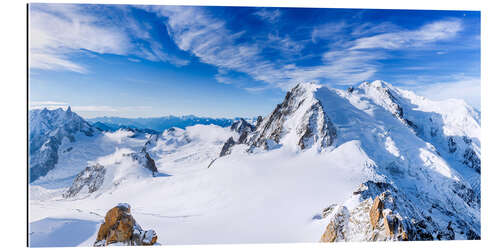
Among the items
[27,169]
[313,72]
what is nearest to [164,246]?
[27,169]

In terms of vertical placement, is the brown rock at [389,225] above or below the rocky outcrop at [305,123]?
below

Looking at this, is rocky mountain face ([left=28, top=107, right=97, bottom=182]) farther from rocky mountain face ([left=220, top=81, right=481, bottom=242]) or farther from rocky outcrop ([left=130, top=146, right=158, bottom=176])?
rocky mountain face ([left=220, top=81, right=481, bottom=242])

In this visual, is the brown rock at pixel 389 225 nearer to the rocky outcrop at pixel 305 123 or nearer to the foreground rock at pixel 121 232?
the foreground rock at pixel 121 232

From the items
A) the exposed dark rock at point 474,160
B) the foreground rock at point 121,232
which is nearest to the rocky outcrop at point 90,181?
the foreground rock at point 121,232

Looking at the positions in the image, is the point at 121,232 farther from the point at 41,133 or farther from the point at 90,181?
the point at 90,181

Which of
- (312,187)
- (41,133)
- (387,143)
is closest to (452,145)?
(387,143)
